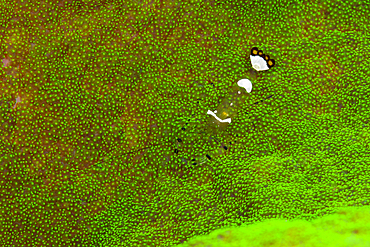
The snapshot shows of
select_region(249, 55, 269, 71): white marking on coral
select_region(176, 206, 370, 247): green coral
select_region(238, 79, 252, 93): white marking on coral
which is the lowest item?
select_region(176, 206, 370, 247): green coral

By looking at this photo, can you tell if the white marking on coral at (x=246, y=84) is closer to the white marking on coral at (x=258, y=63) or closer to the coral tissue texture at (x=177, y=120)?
the coral tissue texture at (x=177, y=120)

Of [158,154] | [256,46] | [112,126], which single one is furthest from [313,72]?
[112,126]

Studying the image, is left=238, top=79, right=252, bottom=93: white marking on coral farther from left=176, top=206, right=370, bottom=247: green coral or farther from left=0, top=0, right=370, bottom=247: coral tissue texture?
left=176, top=206, right=370, bottom=247: green coral

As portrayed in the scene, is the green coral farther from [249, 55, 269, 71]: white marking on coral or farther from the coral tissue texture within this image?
[249, 55, 269, 71]: white marking on coral

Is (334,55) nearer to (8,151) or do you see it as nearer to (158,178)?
(158,178)

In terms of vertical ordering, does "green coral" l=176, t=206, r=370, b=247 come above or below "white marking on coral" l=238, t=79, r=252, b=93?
below

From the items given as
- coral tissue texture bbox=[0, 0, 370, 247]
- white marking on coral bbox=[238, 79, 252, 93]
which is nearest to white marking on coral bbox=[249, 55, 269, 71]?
coral tissue texture bbox=[0, 0, 370, 247]

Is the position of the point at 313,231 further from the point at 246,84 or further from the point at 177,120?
the point at 177,120

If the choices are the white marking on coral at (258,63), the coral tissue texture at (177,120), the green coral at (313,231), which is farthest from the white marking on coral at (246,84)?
the green coral at (313,231)

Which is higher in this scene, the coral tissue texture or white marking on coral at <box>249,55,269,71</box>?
white marking on coral at <box>249,55,269,71</box>
